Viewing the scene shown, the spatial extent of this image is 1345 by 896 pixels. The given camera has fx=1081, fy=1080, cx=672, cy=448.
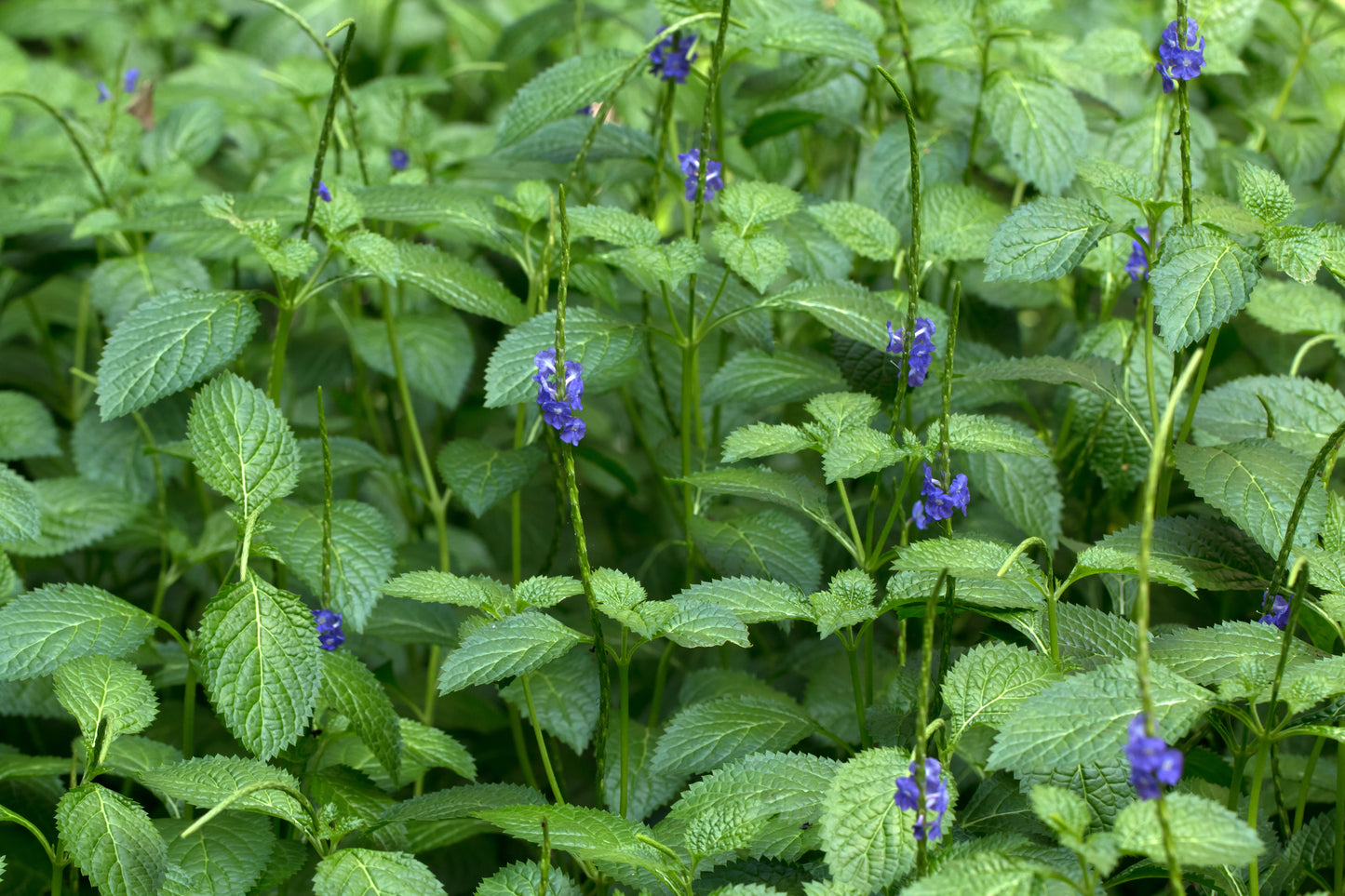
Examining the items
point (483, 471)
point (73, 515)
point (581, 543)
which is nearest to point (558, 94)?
point (483, 471)

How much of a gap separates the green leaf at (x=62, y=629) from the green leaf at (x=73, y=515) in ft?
1.18

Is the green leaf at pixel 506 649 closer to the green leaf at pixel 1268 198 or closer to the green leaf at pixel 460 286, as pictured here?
the green leaf at pixel 460 286

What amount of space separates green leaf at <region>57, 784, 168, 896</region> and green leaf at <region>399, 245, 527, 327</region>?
71 centimetres

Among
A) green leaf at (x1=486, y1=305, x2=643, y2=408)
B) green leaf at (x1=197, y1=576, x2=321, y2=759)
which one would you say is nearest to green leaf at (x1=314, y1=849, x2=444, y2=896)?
green leaf at (x1=197, y1=576, x2=321, y2=759)

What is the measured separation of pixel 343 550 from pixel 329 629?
0.36 feet

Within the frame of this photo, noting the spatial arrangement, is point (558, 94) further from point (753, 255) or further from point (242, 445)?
point (242, 445)

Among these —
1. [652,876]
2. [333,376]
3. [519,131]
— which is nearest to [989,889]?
[652,876]

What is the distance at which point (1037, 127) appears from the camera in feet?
5.23

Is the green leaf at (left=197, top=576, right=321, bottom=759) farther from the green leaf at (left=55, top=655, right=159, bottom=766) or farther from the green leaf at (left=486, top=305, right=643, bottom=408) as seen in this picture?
the green leaf at (left=486, top=305, right=643, bottom=408)

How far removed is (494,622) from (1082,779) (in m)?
0.59

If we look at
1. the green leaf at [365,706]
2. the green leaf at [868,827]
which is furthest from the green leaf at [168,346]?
the green leaf at [868,827]

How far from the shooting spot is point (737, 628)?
104 centimetres

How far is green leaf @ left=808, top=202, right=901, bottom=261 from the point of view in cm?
146

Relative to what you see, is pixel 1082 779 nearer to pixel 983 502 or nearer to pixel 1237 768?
pixel 1237 768
